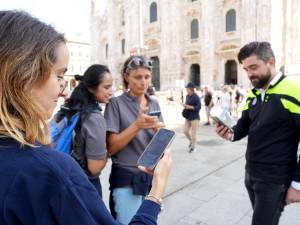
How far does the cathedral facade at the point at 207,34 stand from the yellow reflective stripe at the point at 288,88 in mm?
24057

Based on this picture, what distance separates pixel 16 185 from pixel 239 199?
417cm

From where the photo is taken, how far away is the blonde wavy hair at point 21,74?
84cm

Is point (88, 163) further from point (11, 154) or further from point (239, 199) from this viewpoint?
point (239, 199)

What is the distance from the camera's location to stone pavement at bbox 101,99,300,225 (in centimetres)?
384

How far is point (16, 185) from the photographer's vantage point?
31.1 inches

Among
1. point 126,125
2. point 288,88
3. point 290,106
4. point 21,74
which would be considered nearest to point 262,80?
point 288,88

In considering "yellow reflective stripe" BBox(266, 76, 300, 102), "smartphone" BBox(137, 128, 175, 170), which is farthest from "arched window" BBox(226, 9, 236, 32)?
"smartphone" BBox(137, 128, 175, 170)

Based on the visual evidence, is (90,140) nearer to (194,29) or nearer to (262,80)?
(262,80)

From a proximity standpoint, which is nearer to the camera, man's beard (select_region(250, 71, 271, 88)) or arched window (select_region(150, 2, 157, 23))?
man's beard (select_region(250, 71, 271, 88))

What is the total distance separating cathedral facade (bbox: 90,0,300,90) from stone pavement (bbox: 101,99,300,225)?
20657 mm

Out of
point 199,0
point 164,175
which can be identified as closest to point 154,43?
point 199,0

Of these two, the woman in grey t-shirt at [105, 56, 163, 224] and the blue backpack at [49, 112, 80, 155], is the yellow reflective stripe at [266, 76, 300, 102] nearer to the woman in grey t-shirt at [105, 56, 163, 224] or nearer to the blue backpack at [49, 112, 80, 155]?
the woman in grey t-shirt at [105, 56, 163, 224]

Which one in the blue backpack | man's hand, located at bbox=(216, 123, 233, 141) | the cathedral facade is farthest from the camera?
the cathedral facade

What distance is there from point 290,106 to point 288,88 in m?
0.16
